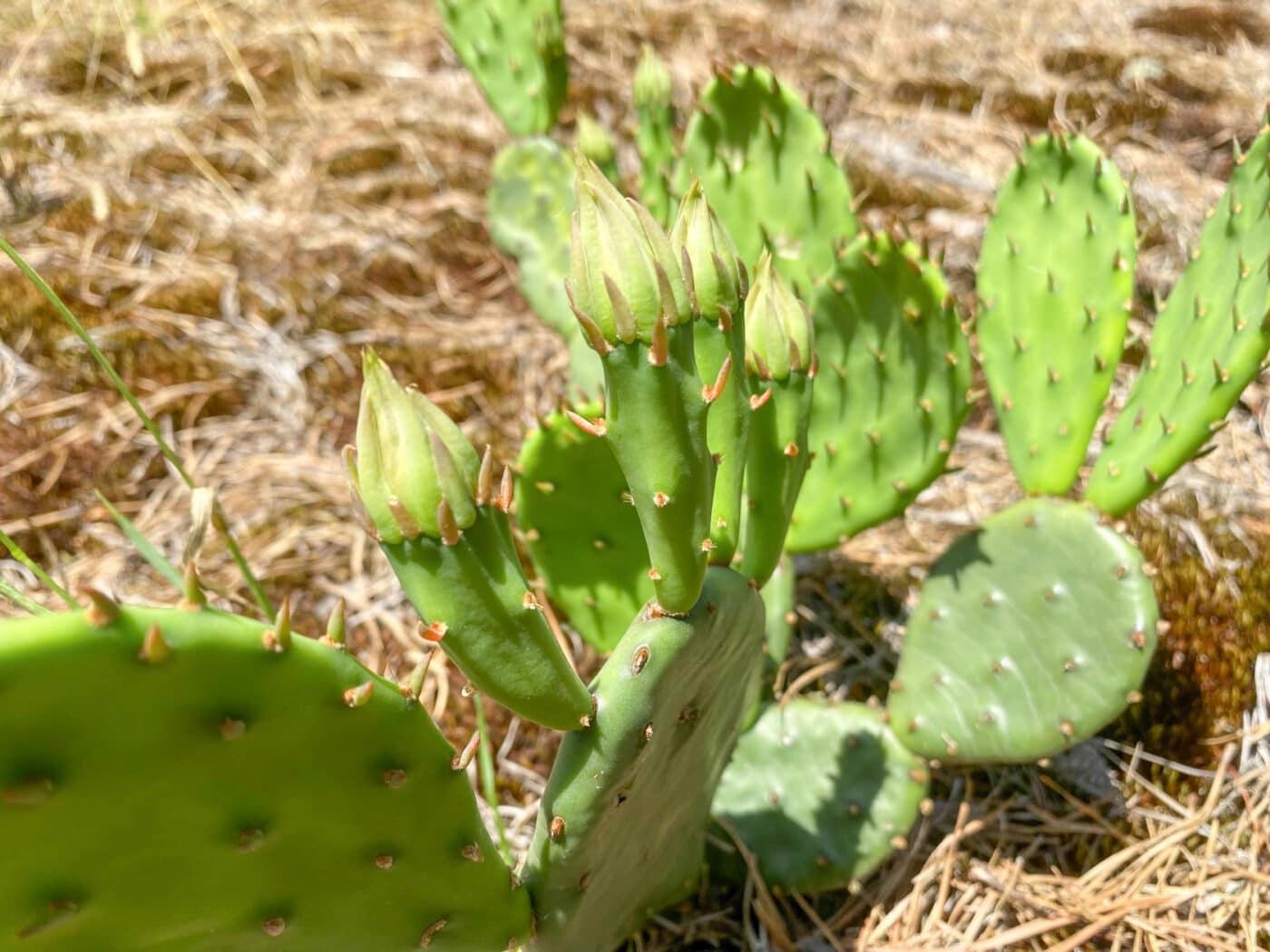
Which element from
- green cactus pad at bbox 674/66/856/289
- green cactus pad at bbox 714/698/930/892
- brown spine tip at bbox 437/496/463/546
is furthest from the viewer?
green cactus pad at bbox 674/66/856/289

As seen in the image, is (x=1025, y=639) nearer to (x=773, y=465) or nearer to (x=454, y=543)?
(x=773, y=465)

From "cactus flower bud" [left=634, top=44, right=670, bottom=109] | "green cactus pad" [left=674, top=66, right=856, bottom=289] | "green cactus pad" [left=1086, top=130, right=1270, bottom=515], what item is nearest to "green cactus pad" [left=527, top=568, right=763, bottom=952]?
"green cactus pad" [left=1086, top=130, right=1270, bottom=515]

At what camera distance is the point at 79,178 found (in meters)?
2.15

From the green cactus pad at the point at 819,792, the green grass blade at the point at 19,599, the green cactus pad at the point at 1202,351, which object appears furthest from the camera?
the green cactus pad at the point at 819,792

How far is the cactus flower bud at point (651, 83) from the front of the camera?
1527mm

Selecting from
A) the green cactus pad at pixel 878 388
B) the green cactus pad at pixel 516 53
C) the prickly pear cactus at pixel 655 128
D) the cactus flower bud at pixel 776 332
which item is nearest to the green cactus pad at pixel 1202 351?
the green cactus pad at pixel 878 388

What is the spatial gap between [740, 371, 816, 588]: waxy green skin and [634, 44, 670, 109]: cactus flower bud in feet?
3.16

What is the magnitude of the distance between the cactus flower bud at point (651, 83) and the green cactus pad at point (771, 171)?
23 cm

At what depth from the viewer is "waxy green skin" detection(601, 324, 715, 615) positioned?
58cm

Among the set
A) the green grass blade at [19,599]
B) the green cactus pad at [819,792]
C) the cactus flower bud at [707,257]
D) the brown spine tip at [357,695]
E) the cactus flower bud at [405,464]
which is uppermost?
the cactus flower bud at [707,257]

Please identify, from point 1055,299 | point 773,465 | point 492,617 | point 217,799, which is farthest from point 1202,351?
point 217,799

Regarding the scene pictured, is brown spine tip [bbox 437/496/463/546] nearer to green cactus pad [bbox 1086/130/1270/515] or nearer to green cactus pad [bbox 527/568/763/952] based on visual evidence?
green cactus pad [bbox 527/568/763/952]

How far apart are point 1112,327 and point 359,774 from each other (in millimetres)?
1002

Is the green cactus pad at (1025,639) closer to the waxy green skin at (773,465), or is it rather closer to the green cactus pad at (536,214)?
the waxy green skin at (773,465)
